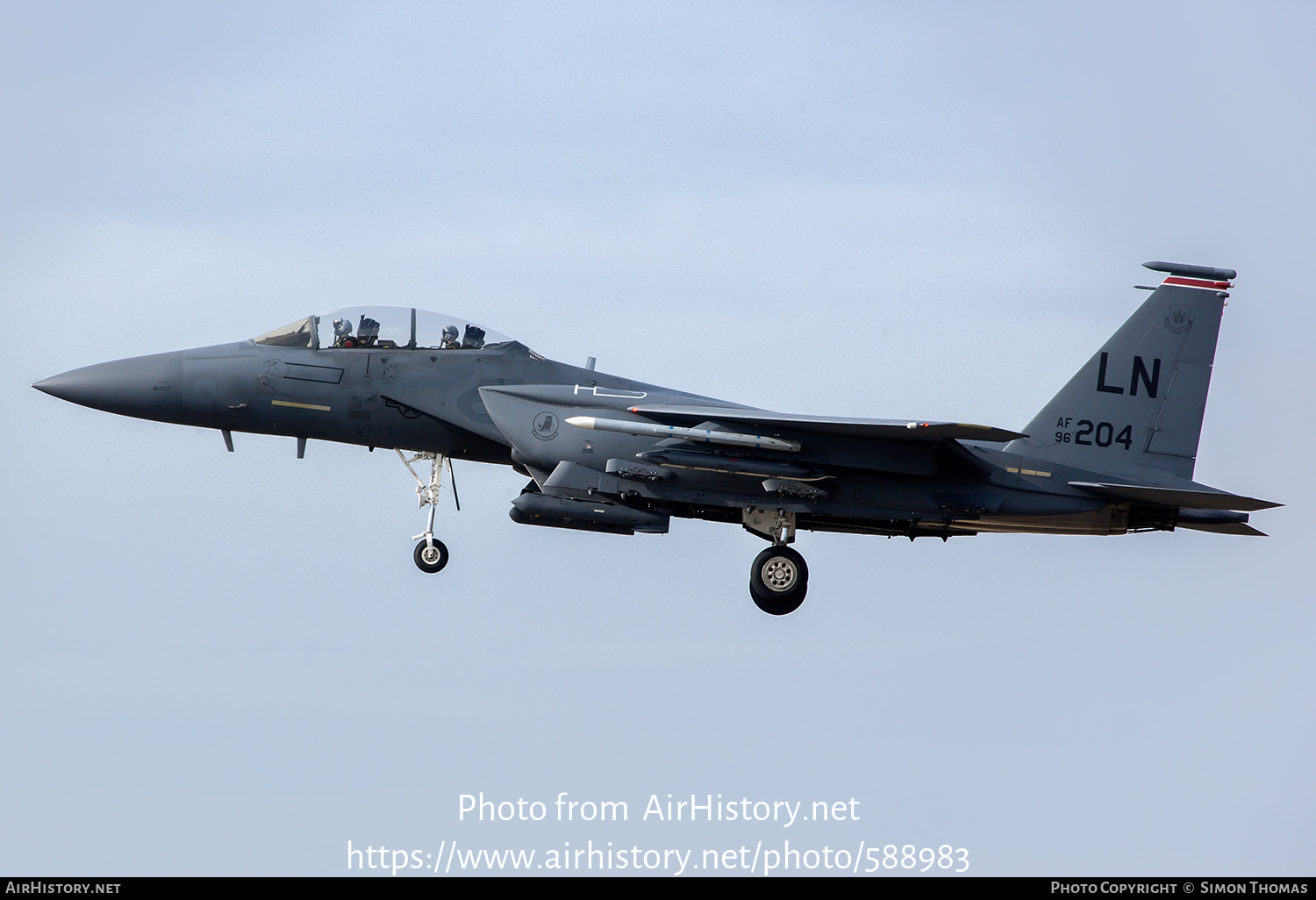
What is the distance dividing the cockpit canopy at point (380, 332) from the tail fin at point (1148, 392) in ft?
22.6

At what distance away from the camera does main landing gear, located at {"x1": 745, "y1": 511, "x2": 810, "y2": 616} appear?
16859mm

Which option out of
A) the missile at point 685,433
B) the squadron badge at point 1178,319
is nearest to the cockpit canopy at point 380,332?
the missile at point 685,433

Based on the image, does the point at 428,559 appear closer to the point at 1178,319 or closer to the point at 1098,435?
the point at 1098,435

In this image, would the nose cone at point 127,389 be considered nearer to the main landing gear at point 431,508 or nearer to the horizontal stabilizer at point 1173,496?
the main landing gear at point 431,508

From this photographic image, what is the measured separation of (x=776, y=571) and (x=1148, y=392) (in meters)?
5.12

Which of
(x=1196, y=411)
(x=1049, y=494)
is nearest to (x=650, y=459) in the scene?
(x=1049, y=494)

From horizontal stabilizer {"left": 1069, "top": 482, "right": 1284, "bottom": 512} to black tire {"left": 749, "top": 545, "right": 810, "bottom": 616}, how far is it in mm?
3431

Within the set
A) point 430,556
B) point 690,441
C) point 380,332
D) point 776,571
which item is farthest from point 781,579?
point 380,332

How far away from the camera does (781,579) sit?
1692 centimetres

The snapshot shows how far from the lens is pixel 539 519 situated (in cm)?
1634

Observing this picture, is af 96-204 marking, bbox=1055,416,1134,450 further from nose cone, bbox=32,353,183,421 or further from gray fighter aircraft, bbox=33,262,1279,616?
nose cone, bbox=32,353,183,421

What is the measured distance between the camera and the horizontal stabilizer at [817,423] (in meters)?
15.0

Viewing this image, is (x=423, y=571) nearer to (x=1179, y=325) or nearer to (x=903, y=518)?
(x=903, y=518)

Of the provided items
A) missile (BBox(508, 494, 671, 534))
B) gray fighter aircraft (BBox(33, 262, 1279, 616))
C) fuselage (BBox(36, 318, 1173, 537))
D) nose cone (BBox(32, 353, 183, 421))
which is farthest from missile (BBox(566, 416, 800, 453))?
nose cone (BBox(32, 353, 183, 421))
